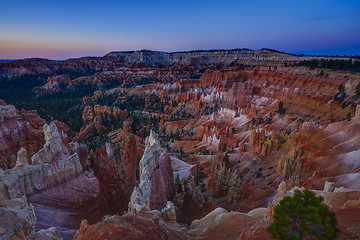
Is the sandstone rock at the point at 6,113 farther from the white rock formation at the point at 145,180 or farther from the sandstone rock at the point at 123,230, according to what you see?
the sandstone rock at the point at 123,230

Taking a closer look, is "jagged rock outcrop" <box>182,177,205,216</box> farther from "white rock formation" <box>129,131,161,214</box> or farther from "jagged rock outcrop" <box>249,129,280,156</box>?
"jagged rock outcrop" <box>249,129,280,156</box>

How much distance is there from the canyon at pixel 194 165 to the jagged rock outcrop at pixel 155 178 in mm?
86

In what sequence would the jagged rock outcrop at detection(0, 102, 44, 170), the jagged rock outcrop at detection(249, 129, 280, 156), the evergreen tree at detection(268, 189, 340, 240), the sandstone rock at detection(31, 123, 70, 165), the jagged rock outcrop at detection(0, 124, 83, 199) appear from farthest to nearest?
the jagged rock outcrop at detection(249, 129, 280, 156), the jagged rock outcrop at detection(0, 102, 44, 170), the sandstone rock at detection(31, 123, 70, 165), the jagged rock outcrop at detection(0, 124, 83, 199), the evergreen tree at detection(268, 189, 340, 240)

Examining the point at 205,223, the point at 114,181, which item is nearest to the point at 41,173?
the point at 114,181

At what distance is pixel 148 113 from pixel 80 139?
27.0 meters

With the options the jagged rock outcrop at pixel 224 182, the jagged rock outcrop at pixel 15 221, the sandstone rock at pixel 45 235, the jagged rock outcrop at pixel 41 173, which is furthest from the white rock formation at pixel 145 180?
the jagged rock outcrop at pixel 224 182

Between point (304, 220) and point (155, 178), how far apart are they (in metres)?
12.6

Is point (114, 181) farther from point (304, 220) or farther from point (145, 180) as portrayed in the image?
point (304, 220)

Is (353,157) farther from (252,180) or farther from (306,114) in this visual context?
(306,114)

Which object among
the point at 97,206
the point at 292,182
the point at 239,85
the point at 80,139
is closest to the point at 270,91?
the point at 239,85

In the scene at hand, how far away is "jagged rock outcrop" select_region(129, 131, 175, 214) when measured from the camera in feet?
47.1

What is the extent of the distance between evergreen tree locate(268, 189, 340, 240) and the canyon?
2440mm

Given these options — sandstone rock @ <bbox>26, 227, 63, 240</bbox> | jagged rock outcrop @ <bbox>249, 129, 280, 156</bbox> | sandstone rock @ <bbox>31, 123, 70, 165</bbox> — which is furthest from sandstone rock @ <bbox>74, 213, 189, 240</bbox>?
jagged rock outcrop @ <bbox>249, 129, 280, 156</bbox>

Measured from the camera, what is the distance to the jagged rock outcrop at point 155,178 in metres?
14.4
